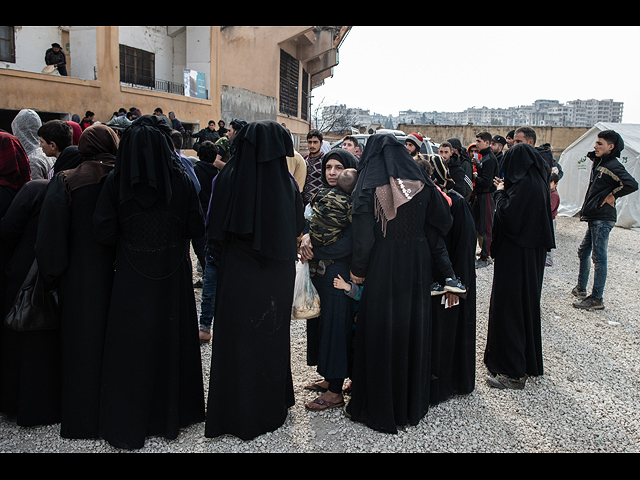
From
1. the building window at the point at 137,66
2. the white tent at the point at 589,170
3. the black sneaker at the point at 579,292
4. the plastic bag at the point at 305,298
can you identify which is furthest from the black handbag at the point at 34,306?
the building window at the point at 137,66

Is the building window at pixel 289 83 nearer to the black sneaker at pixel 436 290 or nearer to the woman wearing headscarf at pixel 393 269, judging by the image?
the woman wearing headscarf at pixel 393 269

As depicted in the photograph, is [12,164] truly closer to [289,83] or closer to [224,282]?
[224,282]

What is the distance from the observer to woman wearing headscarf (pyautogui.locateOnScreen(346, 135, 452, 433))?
3.00m

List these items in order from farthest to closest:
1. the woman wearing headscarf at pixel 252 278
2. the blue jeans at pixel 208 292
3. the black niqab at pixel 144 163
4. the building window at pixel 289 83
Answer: the building window at pixel 289 83, the blue jeans at pixel 208 292, the woman wearing headscarf at pixel 252 278, the black niqab at pixel 144 163

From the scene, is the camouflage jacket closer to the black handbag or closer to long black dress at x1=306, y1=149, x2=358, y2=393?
long black dress at x1=306, y1=149, x2=358, y2=393

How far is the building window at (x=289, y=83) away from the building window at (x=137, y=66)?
23.5 ft

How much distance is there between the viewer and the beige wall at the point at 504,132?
33.7 metres

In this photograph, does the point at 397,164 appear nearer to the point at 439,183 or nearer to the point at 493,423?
the point at 439,183

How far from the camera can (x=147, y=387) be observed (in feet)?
9.17

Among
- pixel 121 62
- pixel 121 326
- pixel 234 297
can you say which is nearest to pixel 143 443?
pixel 121 326

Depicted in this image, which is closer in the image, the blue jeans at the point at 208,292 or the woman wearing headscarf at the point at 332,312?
the woman wearing headscarf at the point at 332,312

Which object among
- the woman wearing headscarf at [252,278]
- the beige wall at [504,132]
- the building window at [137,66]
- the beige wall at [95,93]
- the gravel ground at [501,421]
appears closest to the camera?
the woman wearing headscarf at [252,278]

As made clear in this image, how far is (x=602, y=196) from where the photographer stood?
18.7 ft

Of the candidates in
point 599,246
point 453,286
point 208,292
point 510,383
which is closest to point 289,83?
point 599,246
